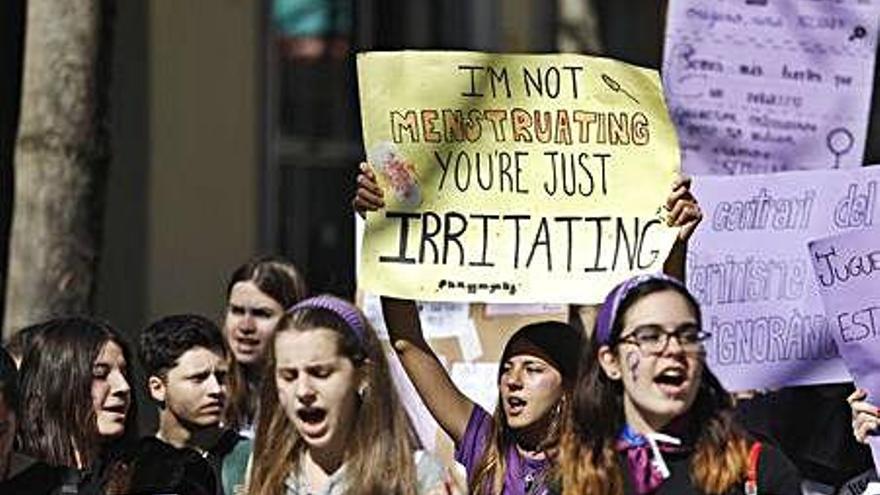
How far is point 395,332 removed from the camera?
238 inches

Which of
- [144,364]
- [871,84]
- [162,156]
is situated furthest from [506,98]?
[162,156]

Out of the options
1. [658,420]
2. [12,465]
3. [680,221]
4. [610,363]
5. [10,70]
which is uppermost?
[10,70]

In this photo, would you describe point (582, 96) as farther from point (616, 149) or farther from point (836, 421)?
point (836, 421)

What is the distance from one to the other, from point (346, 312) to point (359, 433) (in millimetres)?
323

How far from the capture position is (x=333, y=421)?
5.25 metres

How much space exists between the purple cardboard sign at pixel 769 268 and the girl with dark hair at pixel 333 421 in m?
1.42

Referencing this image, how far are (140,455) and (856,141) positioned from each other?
274cm

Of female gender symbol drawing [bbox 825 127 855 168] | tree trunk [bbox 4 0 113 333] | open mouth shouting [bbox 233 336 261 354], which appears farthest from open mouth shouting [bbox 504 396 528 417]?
tree trunk [bbox 4 0 113 333]

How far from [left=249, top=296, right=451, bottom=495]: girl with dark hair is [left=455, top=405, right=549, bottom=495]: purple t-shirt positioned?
332 mm

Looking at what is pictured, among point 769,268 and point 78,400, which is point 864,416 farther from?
point 78,400

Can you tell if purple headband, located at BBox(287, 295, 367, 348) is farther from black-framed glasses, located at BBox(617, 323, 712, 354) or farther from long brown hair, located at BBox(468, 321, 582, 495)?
black-framed glasses, located at BBox(617, 323, 712, 354)

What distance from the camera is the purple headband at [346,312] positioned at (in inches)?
211

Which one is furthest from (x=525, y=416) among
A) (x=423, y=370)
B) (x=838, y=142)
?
(x=838, y=142)

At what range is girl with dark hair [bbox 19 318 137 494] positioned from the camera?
223 inches
